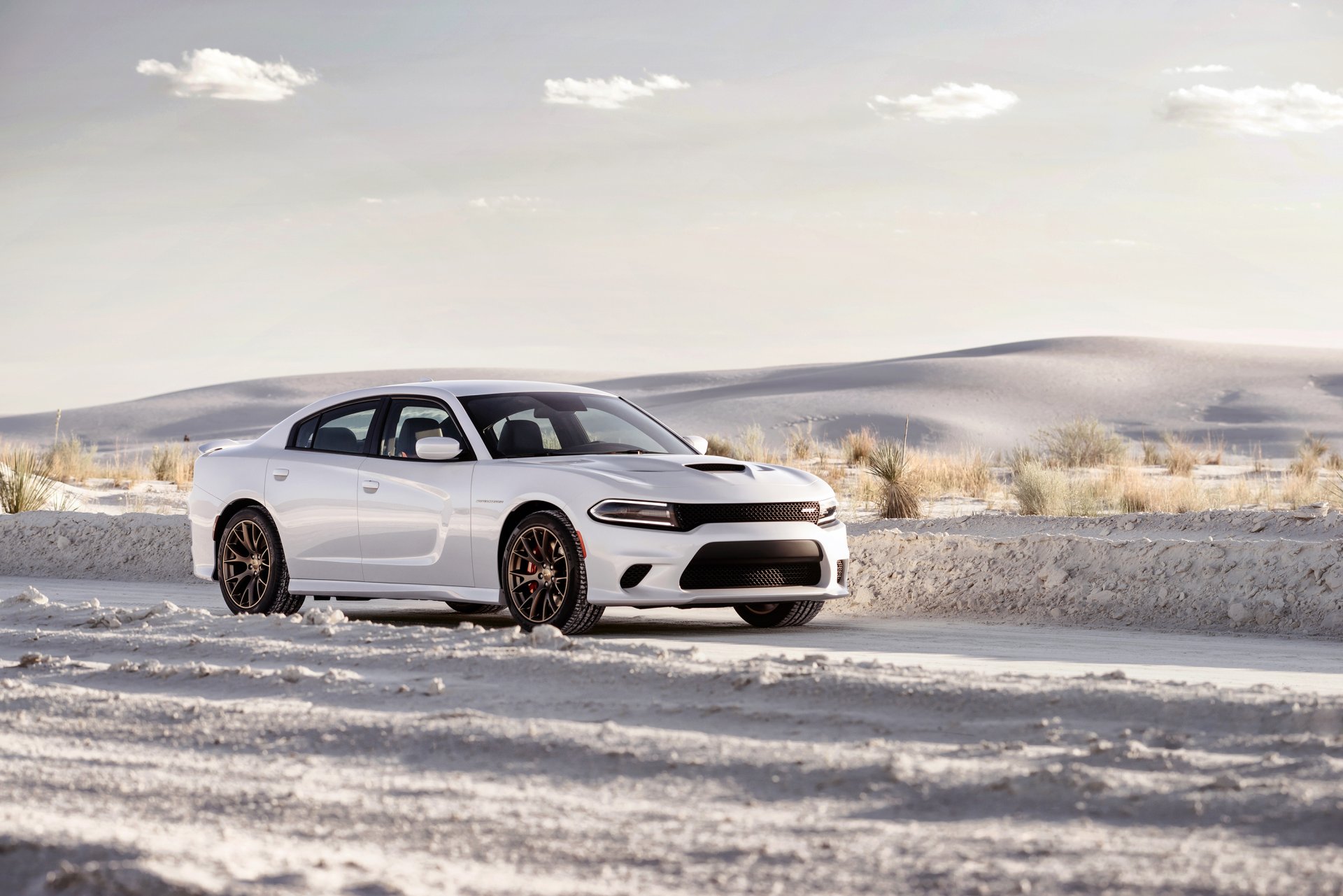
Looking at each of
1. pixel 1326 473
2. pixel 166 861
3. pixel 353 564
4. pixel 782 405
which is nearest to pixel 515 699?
pixel 166 861

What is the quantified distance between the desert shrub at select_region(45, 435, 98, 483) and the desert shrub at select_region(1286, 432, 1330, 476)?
2446cm

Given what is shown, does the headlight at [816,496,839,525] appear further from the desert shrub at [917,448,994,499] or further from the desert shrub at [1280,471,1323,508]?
the desert shrub at [917,448,994,499]

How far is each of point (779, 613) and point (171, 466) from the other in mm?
26763

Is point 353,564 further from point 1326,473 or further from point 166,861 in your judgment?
point 1326,473

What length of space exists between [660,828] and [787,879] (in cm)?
76

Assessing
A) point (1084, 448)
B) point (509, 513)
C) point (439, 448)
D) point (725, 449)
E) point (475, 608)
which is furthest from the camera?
point (1084, 448)

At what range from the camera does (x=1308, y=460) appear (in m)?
36.3

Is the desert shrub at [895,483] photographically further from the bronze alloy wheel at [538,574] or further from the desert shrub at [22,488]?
the desert shrub at [22,488]

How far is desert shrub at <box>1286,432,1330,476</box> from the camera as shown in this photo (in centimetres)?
3444

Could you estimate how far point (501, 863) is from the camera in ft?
18.2

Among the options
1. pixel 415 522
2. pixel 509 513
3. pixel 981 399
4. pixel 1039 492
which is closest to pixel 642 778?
pixel 509 513

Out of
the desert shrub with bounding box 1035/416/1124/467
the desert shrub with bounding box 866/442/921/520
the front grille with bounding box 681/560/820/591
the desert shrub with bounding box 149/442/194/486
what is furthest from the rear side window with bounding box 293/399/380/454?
the desert shrub with bounding box 1035/416/1124/467

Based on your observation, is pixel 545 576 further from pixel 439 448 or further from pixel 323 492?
pixel 323 492

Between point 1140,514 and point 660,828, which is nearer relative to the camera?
point 660,828
